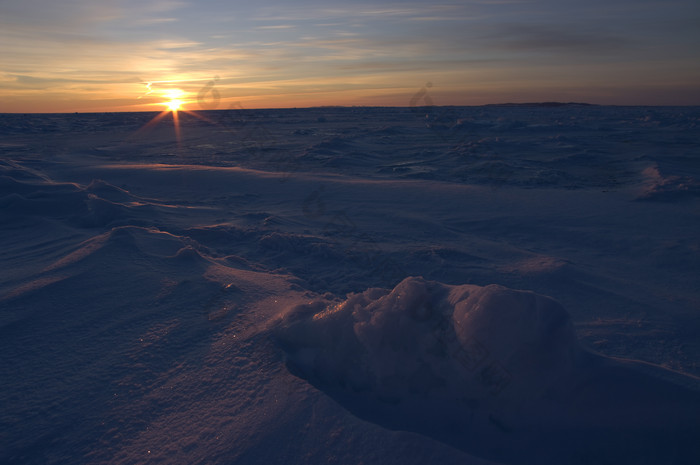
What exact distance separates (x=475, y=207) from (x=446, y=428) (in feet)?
12.5

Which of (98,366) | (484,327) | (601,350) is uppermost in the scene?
(484,327)

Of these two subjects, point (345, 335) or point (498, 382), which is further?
point (345, 335)

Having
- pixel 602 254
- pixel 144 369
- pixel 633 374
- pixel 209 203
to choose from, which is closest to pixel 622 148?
pixel 602 254

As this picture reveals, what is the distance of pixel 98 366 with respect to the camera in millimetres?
1722

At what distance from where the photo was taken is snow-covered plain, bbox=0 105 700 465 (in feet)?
4.47

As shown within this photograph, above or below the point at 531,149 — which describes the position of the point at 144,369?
below

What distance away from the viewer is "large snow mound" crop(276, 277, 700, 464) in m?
1.33

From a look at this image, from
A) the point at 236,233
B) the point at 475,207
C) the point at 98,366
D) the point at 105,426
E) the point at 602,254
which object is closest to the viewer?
the point at 105,426

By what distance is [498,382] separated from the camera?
146 cm

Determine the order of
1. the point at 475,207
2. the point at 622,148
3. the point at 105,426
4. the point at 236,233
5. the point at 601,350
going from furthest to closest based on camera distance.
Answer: the point at 622,148 < the point at 475,207 < the point at 236,233 < the point at 601,350 < the point at 105,426

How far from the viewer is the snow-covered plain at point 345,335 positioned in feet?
4.47

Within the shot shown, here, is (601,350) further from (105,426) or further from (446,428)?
(105,426)

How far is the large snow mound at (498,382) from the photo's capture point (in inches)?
52.4

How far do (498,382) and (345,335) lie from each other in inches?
24.6
